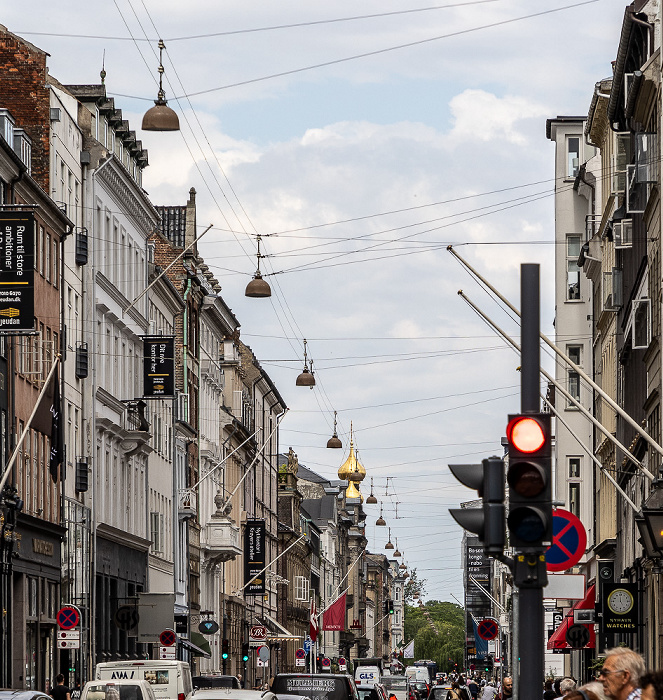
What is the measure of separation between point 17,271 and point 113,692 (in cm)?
1477

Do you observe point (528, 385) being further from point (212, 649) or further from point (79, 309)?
point (212, 649)

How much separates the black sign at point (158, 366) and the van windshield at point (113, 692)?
112 feet

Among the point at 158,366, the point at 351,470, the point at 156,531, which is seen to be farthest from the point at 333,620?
the point at 158,366

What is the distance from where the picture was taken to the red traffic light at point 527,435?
12617 mm

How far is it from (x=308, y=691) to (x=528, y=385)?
17620 millimetres

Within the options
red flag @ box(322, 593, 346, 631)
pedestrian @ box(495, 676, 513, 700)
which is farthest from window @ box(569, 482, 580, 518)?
pedestrian @ box(495, 676, 513, 700)

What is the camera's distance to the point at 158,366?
6131 cm

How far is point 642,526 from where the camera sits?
2902cm

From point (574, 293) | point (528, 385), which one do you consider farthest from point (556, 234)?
point (528, 385)

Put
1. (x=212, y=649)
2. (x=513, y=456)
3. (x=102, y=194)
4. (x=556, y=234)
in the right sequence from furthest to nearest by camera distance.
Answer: (x=212, y=649)
(x=556, y=234)
(x=102, y=194)
(x=513, y=456)

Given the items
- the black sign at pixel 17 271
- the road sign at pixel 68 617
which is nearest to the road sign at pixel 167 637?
the road sign at pixel 68 617

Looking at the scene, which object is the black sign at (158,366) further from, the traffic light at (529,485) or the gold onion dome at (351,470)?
the traffic light at (529,485)

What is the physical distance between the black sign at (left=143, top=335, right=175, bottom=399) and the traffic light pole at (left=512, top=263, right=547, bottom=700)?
4742 centimetres

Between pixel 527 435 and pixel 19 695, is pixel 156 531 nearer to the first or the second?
pixel 19 695
